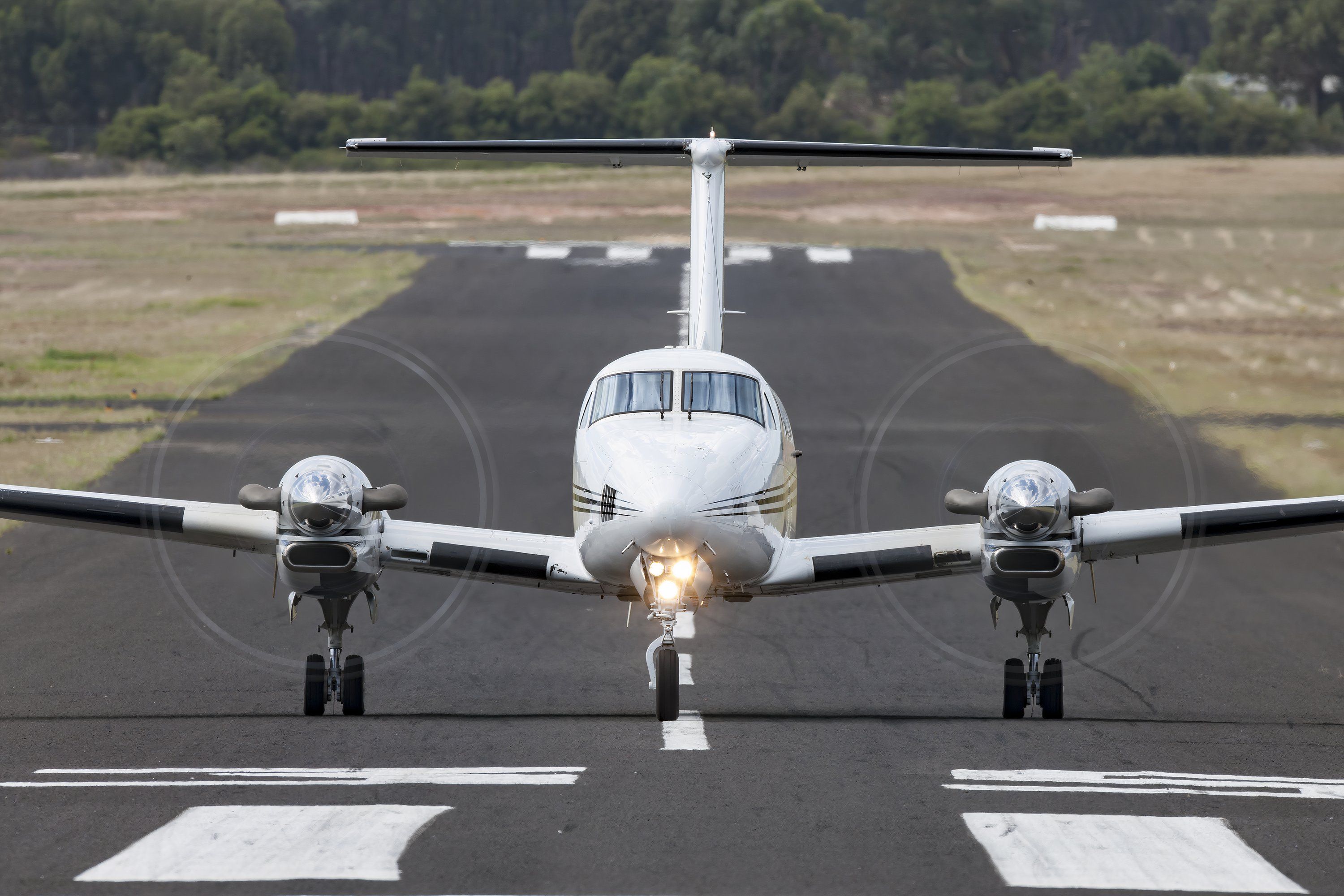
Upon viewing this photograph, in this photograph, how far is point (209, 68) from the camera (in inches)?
4144

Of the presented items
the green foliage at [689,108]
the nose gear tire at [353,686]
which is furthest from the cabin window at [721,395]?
the green foliage at [689,108]

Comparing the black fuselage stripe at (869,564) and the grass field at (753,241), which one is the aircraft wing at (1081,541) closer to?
the black fuselage stripe at (869,564)

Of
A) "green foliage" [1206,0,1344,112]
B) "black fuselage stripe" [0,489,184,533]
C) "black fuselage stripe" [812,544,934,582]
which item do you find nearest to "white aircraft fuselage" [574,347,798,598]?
"black fuselage stripe" [812,544,934,582]

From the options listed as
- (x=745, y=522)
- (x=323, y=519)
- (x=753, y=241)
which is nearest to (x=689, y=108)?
(x=753, y=241)

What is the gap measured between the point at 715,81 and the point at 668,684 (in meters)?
97.9

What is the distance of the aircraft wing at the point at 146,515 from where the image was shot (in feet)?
49.2

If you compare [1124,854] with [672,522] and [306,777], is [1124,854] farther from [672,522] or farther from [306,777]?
[306,777]

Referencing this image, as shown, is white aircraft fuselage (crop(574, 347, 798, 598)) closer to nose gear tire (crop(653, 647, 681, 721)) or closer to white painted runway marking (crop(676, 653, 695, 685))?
nose gear tire (crop(653, 647, 681, 721))

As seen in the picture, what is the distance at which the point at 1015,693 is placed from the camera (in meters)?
15.1

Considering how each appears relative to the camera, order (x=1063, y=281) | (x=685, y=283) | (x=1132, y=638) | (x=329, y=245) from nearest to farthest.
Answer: (x=1132, y=638)
(x=685, y=283)
(x=1063, y=281)
(x=329, y=245)

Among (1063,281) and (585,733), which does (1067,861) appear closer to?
(585,733)

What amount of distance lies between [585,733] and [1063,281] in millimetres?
46095

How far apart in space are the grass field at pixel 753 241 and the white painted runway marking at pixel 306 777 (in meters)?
17.0

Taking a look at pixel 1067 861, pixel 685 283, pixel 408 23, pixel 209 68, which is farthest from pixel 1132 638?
pixel 408 23
